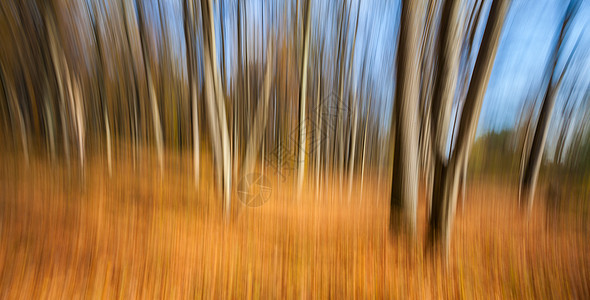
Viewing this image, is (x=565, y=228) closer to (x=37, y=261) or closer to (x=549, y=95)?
(x=549, y=95)

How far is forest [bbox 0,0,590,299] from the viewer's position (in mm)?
1982

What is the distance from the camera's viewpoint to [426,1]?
1931mm

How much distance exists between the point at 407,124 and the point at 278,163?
1172mm

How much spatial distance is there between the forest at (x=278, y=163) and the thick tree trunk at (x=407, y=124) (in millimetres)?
14

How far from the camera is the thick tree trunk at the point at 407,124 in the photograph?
6.56 ft

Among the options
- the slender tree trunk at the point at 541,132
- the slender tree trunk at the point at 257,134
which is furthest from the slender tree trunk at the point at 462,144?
the slender tree trunk at the point at 257,134

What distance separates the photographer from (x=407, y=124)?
209 centimetres

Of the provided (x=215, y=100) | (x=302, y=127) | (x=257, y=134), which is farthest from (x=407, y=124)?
(x=215, y=100)

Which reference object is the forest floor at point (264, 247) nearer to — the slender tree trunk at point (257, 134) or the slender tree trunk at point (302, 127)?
the slender tree trunk at point (302, 127)

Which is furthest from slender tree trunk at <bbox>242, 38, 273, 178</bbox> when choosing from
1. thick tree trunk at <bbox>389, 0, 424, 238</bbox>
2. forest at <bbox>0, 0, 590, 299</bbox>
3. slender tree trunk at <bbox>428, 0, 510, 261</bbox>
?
slender tree trunk at <bbox>428, 0, 510, 261</bbox>

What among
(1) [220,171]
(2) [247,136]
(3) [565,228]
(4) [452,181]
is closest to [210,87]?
(2) [247,136]

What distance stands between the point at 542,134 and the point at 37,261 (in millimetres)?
4644

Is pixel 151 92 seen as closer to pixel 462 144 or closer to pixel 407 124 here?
pixel 407 124

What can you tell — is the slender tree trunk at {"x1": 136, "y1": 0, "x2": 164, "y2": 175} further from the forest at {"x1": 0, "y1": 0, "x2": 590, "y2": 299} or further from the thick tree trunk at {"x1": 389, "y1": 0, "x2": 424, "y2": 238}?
the thick tree trunk at {"x1": 389, "y1": 0, "x2": 424, "y2": 238}
